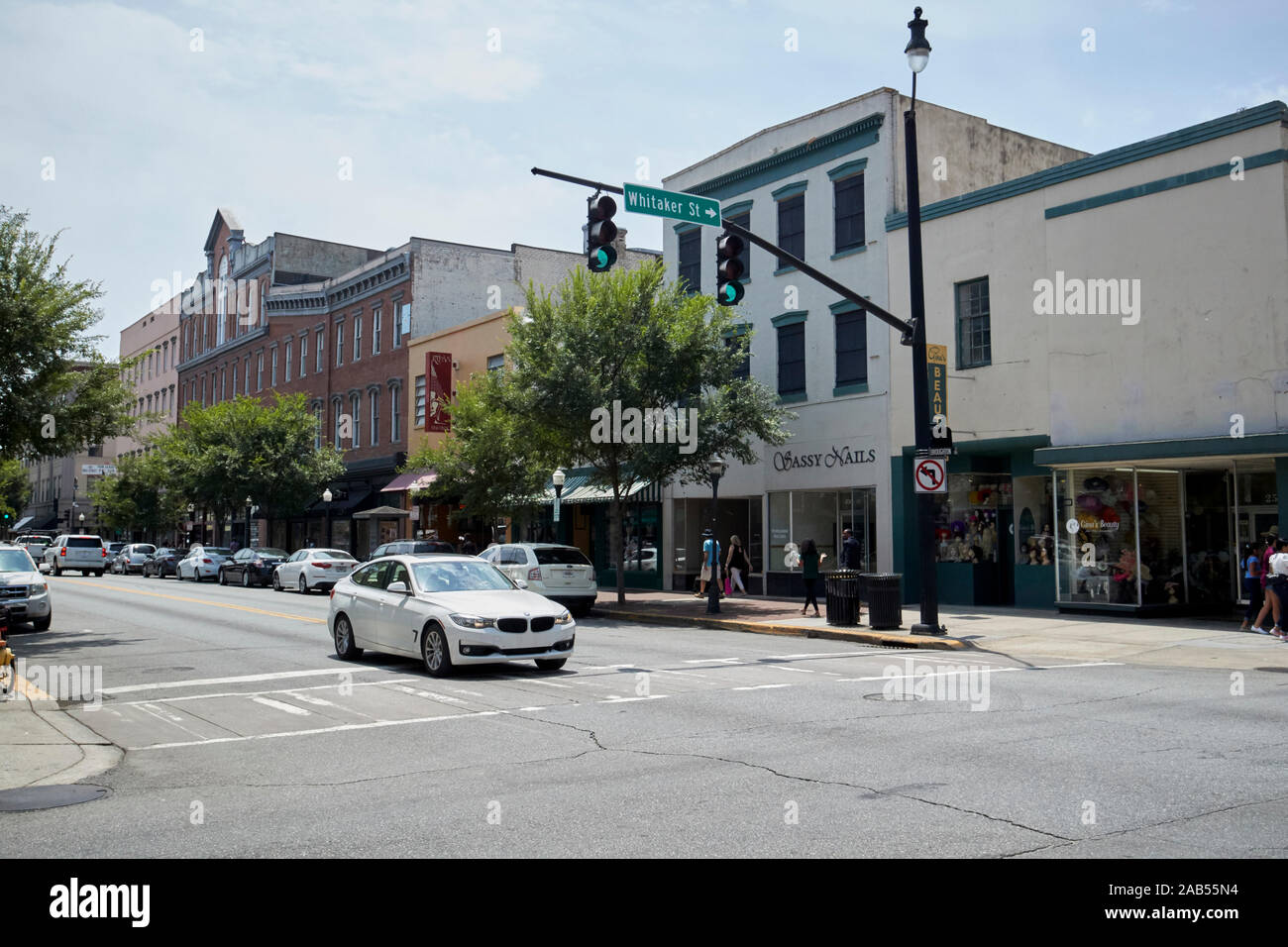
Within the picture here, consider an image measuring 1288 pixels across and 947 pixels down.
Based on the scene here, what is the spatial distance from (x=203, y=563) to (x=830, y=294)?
89.1 feet

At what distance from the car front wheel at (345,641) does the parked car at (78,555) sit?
38.8 meters

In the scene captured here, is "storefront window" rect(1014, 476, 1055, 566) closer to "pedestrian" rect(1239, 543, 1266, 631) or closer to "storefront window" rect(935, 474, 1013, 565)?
"storefront window" rect(935, 474, 1013, 565)

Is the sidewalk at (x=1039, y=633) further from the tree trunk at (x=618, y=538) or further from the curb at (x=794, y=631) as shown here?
the tree trunk at (x=618, y=538)

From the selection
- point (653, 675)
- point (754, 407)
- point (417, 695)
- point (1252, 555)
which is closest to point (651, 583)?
point (754, 407)

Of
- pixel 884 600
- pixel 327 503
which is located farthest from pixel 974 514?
pixel 327 503

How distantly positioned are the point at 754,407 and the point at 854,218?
5.71 m

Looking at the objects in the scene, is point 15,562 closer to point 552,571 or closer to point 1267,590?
point 552,571

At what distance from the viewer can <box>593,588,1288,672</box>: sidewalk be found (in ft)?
51.4

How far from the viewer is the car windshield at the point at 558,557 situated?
80.9 feet

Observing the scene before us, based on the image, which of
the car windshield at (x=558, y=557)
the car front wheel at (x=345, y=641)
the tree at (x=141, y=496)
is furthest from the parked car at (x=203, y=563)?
the car front wheel at (x=345, y=641)

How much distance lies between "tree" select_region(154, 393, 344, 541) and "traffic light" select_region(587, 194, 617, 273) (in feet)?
111

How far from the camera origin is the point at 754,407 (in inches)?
1022

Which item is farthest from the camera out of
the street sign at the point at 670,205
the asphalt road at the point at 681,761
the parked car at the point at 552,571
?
the parked car at the point at 552,571

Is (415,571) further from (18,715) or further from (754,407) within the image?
(754,407)
